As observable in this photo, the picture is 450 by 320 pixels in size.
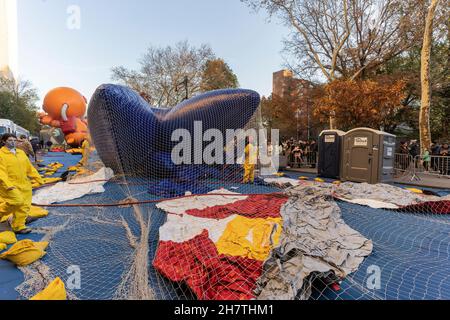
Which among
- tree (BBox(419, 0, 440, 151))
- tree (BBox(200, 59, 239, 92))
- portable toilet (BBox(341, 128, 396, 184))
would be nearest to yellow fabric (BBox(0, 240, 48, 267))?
portable toilet (BBox(341, 128, 396, 184))

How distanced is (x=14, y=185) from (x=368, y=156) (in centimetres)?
934

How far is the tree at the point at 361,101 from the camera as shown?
39.4 feet

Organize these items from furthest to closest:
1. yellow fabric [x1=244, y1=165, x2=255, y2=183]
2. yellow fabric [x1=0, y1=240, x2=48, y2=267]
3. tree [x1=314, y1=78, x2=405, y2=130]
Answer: tree [x1=314, y1=78, x2=405, y2=130]
yellow fabric [x1=244, y1=165, x2=255, y2=183]
yellow fabric [x1=0, y1=240, x2=48, y2=267]

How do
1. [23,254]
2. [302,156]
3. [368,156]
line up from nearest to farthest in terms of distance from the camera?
[23,254] < [368,156] < [302,156]

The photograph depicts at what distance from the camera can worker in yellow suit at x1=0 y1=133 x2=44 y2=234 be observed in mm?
3857

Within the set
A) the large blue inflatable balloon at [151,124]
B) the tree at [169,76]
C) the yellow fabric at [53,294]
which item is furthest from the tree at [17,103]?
the yellow fabric at [53,294]

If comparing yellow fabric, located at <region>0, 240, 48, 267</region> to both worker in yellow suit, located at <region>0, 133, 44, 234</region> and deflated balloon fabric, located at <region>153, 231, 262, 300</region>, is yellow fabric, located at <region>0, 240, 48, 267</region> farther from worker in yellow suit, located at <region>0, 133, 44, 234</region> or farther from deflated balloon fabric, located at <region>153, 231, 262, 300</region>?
deflated balloon fabric, located at <region>153, 231, 262, 300</region>

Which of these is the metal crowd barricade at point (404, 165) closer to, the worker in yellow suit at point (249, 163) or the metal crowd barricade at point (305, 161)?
the metal crowd barricade at point (305, 161)

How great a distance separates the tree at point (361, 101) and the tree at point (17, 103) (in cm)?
3781

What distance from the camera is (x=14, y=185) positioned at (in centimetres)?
402

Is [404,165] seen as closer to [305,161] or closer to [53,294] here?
[305,161]

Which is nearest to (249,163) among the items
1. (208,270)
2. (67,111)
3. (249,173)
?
(249,173)

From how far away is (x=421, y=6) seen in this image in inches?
560

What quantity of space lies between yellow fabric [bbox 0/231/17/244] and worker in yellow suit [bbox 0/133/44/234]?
0.96 ft
